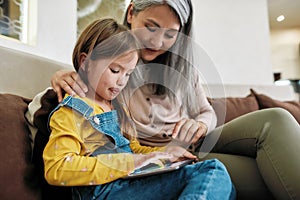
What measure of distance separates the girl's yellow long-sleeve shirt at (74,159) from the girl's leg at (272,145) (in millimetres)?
407

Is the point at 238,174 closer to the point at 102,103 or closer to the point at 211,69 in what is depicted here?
the point at 211,69

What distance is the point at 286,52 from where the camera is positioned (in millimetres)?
4984

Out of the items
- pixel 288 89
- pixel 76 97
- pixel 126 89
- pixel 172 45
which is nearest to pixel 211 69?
pixel 172 45

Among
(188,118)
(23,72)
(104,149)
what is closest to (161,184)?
(104,149)

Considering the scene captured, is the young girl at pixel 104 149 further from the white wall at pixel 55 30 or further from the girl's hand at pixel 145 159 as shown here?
A: the white wall at pixel 55 30

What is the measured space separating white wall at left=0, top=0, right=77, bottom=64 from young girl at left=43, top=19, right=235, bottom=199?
0.80 metres

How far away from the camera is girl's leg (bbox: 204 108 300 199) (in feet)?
2.50

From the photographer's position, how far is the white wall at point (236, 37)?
8.55 feet

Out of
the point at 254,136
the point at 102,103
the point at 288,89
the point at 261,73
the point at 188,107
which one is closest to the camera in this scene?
the point at 102,103

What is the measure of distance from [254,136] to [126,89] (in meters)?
0.41

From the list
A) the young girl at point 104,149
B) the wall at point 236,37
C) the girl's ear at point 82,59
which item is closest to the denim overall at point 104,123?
the young girl at point 104,149

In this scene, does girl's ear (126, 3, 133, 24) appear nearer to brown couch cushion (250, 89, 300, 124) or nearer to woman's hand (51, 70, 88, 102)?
woman's hand (51, 70, 88, 102)

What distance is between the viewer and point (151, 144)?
3.24ft

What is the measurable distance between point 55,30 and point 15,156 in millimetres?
1056
